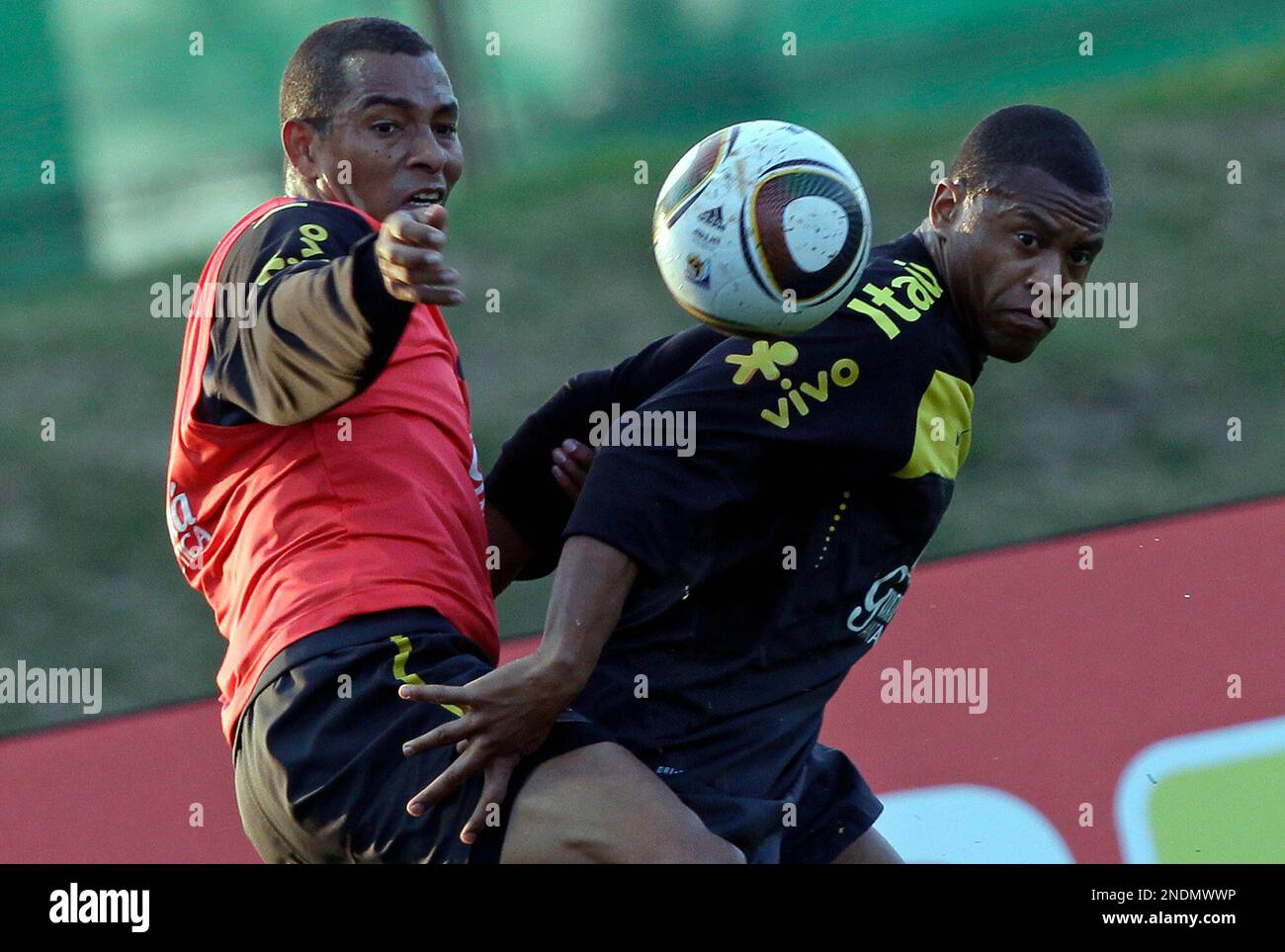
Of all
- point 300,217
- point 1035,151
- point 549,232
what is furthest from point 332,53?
point 549,232

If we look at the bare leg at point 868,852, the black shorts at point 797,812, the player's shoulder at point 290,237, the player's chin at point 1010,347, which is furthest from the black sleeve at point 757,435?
the bare leg at point 868,852

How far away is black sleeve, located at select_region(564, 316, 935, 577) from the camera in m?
2.83

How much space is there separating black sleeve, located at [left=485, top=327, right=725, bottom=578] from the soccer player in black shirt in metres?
0.14

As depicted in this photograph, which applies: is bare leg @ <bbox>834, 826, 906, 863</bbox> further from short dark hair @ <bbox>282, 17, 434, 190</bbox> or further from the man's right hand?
short dark hair @ <bbox>282, 17, 434, 190</bbox>

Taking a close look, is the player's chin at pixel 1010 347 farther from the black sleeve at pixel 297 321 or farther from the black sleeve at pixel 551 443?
the black sleeve at pixel 297 321

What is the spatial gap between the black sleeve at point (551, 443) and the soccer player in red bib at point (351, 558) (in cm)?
37

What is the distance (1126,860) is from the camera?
4.62 meters

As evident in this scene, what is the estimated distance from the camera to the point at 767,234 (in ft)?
9.37

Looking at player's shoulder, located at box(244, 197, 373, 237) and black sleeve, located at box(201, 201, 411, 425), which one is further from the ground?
player's shoulder, located at box(244, 197, 373, 237)

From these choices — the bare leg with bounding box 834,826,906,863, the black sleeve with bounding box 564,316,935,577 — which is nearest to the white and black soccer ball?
the black sleeve with bounding box 564,316,935,577

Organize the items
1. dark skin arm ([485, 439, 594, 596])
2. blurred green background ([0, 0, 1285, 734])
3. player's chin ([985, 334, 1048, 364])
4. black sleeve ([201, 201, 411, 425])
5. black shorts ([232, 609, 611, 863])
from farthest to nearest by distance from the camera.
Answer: blurred green background ([0, 0, 1285, 734]) → dark skin arm ([485, 439, 594, 596]) → player's chin ([985, 334, 1048, 364]) → black shorts ([232, 609, 611, 863]) → black sleeve ([201, 201, 411, 425])
